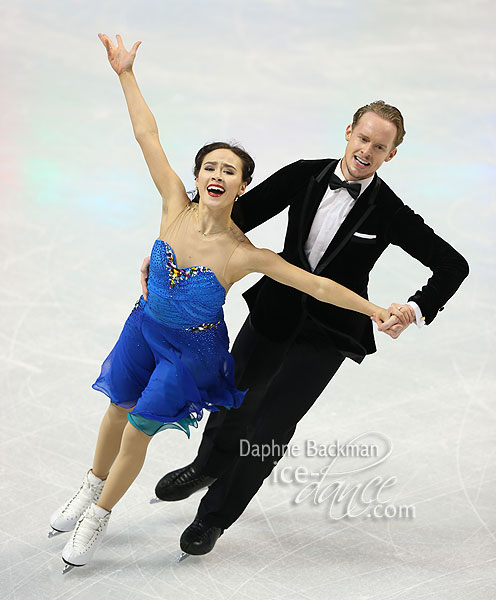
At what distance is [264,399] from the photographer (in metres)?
3.40

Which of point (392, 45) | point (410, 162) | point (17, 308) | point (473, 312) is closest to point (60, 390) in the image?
point (17, 308)

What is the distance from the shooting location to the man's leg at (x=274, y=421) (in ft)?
11.0

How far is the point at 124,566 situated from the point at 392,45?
253 inches

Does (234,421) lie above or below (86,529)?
above

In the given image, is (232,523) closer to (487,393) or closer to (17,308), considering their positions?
(487,393)

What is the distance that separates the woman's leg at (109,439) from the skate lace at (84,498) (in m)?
0.06

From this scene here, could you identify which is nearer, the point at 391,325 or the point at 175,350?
the point at 391,325

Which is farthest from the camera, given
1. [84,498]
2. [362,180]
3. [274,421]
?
→ [84,498]

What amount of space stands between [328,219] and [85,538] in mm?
1489

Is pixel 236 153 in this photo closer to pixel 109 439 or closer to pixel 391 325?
pixel 391 325

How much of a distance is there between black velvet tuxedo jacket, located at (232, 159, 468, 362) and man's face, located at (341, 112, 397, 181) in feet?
0.32

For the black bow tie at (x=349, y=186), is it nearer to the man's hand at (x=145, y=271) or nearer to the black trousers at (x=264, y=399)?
the black trousers at (x=264, y=399)

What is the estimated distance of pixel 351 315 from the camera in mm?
3311

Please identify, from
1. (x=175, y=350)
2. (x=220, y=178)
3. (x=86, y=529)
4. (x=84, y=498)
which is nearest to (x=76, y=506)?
(x=84, y=498)
